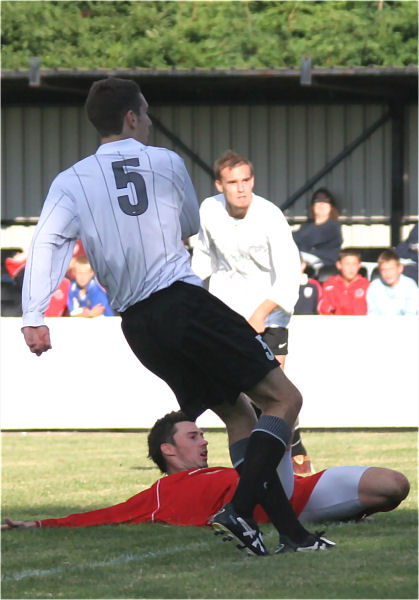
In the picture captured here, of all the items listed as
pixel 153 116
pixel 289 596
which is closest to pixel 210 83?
pixel 153 116

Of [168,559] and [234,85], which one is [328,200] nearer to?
[234,85]

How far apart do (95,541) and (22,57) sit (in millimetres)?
19902

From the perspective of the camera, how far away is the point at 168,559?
18.6 ft

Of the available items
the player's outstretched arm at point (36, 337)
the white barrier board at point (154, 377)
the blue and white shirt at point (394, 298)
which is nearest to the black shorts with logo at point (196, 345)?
the player's outstretched arm at point (36, 337)

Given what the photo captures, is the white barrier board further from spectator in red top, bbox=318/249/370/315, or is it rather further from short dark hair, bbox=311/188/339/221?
short dark hair, bbox=311/188/339/221

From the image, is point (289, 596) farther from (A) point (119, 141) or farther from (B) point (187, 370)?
(A) point (119, 141)

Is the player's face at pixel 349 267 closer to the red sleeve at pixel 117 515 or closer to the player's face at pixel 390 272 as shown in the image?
the player's face at pixel 390 272

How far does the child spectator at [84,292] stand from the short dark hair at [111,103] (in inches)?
354

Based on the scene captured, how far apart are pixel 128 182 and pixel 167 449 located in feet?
6.72

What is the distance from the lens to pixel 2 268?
20.6 metres

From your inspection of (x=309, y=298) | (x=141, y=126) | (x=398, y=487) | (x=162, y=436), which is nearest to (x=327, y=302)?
(x=309, y=298)

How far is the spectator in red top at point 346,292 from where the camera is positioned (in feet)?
48.5

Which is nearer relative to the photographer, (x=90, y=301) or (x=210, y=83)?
(x=90, y=301)

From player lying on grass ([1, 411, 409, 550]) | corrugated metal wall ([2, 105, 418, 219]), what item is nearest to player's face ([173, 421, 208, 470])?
player lying on grass ([1, 411, 409, 550])
